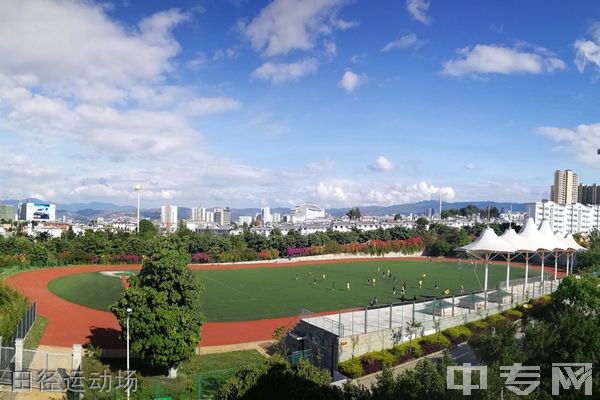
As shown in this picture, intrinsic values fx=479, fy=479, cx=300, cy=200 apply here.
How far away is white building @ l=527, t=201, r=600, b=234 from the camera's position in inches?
4663

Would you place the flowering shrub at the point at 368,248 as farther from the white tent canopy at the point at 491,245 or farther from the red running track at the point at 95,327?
the white tent canopy at the point at 491,245

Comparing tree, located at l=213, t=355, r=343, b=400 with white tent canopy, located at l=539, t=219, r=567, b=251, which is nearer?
tree, located at l=213, t=355, r=343, b=400

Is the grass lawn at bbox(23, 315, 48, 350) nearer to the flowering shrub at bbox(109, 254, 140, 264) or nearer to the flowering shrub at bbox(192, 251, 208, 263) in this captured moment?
the flowering shrub at bbox(109, 254, 140, 264)

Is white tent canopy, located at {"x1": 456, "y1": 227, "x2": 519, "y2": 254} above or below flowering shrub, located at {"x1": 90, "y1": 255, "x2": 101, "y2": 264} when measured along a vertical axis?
above

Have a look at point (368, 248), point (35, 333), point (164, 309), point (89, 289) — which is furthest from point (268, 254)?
point (164, 309)

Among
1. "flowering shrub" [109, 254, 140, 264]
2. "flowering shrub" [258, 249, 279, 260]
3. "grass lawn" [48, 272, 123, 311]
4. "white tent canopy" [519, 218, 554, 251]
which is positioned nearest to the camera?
"white tent canopy" [519, 218, 554, 251]

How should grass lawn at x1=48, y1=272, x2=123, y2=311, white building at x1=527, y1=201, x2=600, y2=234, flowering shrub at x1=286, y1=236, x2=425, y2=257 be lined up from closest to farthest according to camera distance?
grass lawn at x1=48, y1=272, x2=123, y2=311
flowering shrub at x1=286, y1=236, x2=425, y2=257
white building at x1=527, y1=201, x2=600, y2=234

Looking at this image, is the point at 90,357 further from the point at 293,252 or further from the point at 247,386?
the point at 293,252

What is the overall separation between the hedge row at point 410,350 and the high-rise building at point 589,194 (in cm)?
15490

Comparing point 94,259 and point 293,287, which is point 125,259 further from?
point 293,287

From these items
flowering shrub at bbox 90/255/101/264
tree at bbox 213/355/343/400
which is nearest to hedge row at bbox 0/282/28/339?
tree at bbox 213/355/343/400

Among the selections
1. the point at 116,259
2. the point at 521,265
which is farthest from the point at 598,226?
the point at 116,259

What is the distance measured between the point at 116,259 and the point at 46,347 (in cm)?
3676

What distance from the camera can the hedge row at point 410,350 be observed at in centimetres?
2131
